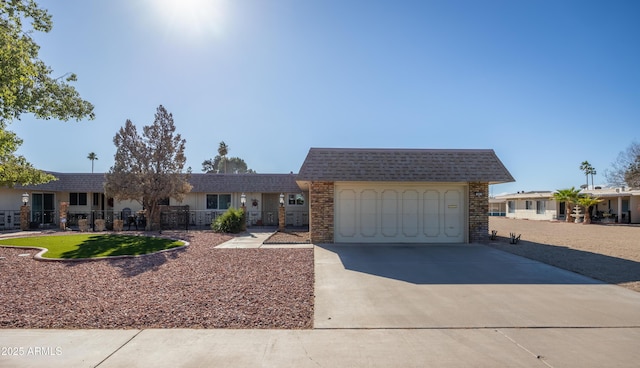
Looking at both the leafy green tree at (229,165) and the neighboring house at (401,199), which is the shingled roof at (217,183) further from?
the leafy green tree at (229,165)

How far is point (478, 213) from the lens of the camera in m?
13.8

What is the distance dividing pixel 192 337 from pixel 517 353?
12.9 feet

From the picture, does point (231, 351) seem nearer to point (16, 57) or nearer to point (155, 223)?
point (16, 57)

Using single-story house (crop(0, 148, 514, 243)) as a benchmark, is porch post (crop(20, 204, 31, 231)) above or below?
below

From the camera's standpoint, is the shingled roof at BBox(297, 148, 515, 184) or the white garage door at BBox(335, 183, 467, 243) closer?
the shingled roof at BBox(297, 148, 515, 184)

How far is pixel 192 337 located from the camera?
4.48m

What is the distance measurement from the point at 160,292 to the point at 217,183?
17.8m

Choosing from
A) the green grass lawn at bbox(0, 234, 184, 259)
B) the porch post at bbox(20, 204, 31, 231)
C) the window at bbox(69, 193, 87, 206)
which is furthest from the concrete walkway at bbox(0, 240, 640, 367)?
the window at bbox(69, 193, 87, 206)

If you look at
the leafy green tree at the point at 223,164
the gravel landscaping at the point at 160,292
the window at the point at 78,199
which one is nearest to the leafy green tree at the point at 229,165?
the leafy green tree at the point at 223,164

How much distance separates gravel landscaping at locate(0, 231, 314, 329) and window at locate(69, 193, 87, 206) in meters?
15.9

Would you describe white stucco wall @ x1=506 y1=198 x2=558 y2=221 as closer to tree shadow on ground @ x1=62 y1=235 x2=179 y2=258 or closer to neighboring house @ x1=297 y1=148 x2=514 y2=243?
neighboring house @ x1=297 y1=148 x2=514 y2=243

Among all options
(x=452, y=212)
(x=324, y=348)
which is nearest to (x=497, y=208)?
(x=452, y=212)

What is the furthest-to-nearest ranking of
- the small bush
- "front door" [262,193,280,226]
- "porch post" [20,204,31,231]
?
"front door" [262,193,280,226] → "porch post" [20,204,31,231] → the small bush

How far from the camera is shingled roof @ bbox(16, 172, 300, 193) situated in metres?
23.5
